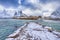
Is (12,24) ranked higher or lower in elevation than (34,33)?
higher

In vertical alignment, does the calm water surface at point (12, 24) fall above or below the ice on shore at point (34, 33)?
above

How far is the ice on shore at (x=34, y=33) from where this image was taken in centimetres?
185

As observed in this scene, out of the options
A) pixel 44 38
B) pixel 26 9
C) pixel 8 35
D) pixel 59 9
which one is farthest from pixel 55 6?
pixel 8 35

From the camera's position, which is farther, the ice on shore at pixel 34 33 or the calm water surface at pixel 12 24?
the calm water surface at pixel 12 24

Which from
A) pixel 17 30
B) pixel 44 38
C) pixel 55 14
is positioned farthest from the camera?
pixel 55 14

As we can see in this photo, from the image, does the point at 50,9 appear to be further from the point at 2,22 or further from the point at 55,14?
the point at 2,22

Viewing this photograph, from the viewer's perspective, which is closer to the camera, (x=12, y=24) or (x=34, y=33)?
(x=34, y=33)

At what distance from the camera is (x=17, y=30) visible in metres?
1.99

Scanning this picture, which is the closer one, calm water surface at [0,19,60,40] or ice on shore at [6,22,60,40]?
ice on shore at [6,22,60,40]

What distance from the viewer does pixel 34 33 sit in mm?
1954

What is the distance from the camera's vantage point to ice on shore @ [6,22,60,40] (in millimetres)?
1851

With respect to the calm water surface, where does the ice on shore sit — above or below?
below

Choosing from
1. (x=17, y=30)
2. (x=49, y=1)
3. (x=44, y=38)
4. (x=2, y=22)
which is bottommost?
(x=44, y=38)

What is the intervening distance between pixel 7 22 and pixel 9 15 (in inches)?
7.3
